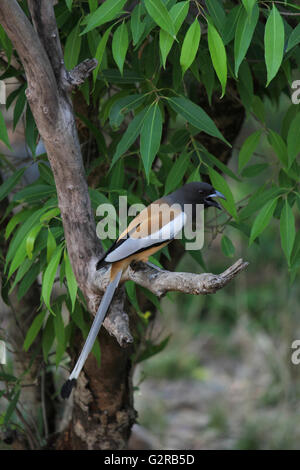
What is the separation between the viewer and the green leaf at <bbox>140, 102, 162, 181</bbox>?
156 cm

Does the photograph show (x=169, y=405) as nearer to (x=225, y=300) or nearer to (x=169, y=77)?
(x=225, y=300)

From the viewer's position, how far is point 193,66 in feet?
5.60

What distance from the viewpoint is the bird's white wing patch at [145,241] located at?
1.50 meters

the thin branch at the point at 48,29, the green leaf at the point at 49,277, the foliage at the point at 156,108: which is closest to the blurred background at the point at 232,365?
the foliage at the point at 156,108

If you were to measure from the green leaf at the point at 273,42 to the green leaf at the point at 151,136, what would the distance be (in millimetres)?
316

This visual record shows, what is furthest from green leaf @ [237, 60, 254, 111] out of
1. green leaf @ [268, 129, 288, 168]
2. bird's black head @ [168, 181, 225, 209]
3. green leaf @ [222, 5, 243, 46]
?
bird's black head @ [168, 181, 225, 209]

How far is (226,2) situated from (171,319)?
3.77 meters

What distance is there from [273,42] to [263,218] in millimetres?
498

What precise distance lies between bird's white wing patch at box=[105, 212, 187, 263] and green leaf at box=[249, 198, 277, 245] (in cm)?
23

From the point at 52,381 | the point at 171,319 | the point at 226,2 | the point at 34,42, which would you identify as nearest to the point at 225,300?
the point at 171,319

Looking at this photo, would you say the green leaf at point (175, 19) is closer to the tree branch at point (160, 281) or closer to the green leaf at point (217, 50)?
the green leaf at point (217, 50)

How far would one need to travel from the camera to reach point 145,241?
154cm

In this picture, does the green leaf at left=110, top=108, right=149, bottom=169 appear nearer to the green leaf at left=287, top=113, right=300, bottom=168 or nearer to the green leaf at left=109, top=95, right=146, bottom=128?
the green leaf at left=109, top=95, right=146, bottom=128

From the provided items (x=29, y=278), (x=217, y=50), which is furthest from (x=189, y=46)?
(x=29, y=278)
